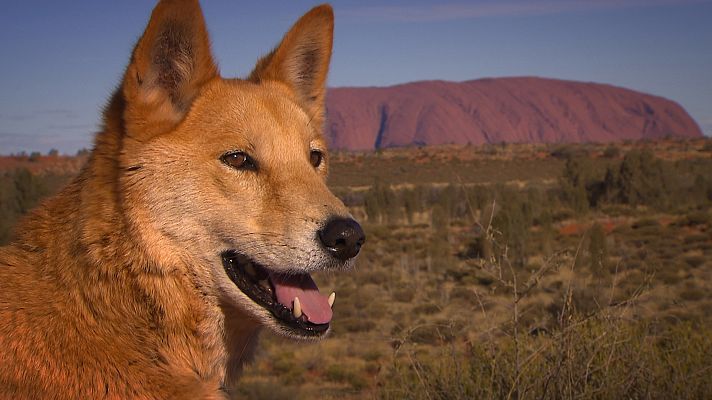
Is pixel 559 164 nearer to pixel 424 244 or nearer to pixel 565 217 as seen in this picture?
pixel 565 217

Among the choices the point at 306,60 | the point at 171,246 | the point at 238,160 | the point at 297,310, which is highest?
the point at 306,60

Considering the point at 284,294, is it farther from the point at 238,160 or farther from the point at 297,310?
the point at 238,160

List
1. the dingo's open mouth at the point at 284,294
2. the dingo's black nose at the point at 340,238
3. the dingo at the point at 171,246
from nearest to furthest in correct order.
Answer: the dingo at the point at 171,246 < the dingo's black nose at the point at 340,238 < the dingo's open mouth at the point at 284,294

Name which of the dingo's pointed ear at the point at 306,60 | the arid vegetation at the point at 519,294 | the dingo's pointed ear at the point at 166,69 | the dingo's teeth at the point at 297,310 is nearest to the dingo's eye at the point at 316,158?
the dingo's pointed ear at the point at 306,60

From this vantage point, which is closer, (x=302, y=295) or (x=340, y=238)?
(x=340, y=238)

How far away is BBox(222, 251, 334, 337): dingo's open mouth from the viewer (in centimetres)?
332

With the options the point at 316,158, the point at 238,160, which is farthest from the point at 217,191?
the point at 316,158

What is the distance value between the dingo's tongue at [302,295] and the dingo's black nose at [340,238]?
0.32 metres

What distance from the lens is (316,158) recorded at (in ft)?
13.5

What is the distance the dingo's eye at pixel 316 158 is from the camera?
13.3 ft

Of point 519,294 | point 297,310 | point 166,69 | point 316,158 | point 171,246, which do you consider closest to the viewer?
point 171,246

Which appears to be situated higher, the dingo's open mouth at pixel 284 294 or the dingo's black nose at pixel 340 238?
the dingo's black nose at pixel 340 238

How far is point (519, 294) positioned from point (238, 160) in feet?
12.6

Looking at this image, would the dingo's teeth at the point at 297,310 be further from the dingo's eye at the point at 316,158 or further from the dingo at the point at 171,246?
the dingo's eye at the point at 316,158
